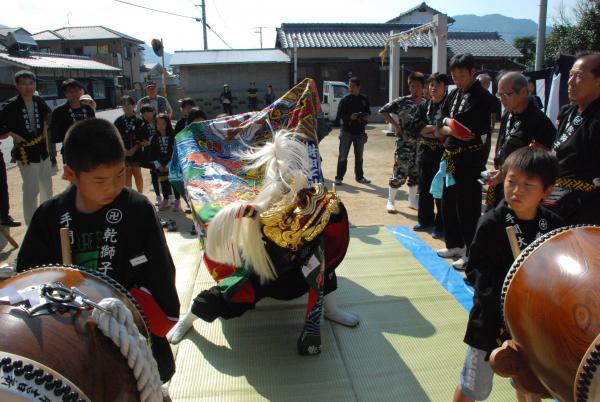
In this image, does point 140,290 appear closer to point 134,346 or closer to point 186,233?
point 134,346

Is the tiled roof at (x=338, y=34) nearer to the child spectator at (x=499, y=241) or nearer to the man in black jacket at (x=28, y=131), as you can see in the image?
the man in black jacket at (x=28, y=131)

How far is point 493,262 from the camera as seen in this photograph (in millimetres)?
1741

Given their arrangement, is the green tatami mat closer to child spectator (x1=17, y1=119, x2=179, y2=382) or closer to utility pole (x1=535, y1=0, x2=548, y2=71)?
child spectator (x1=17, y1=119, x2=179, y2=382)

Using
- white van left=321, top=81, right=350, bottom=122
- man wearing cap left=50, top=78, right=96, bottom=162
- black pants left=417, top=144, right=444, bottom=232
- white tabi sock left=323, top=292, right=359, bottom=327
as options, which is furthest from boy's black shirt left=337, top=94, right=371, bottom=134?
white van left=321, top=81, right=350, bottom=122

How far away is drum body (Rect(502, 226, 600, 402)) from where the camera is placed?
112 cm

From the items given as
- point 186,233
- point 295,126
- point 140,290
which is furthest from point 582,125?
point 186,233

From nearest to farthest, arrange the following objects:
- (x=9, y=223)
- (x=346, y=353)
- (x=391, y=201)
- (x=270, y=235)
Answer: (x=270, y=235), (x=346, y=353), (x=9, y=223), (x=391, y=201)

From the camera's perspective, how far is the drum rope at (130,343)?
103 cm

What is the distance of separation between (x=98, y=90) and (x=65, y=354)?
26.4 m

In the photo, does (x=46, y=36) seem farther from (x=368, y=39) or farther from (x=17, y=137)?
(x=17, y=137)

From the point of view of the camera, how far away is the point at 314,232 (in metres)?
2.33

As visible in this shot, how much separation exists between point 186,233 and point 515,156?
362cm

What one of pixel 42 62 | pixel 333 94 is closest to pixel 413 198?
pixel 333 94

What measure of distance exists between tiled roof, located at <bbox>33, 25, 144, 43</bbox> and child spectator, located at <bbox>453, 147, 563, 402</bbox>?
33.5 metres
